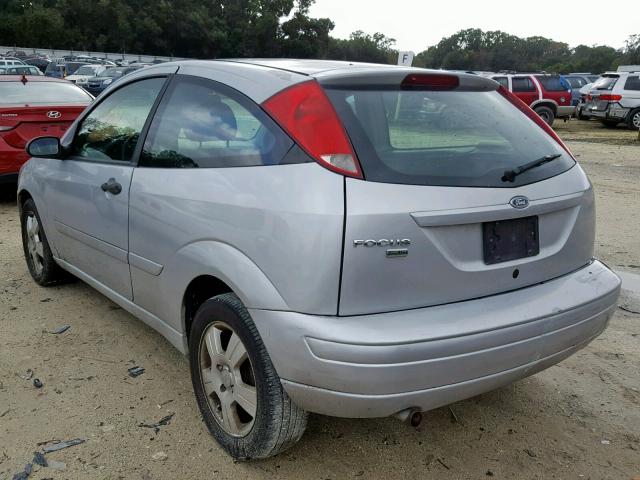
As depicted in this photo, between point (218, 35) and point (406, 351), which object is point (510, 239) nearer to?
point (406, 351)

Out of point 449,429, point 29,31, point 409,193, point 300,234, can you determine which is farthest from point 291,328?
point 29,31

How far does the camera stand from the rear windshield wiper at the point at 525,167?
2392 mm

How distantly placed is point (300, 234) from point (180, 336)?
3.67 ft

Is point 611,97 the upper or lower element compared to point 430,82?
lower

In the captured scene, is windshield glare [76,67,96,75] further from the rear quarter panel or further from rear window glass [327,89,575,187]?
rear window glass [327,89,575,187]

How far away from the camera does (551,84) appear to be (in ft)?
67.7

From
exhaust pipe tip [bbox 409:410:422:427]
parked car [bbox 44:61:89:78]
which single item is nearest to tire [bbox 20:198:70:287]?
exhaust pipe tip [bbox 409:410:422:427]

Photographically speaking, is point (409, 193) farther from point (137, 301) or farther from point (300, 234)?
point (137, 301)

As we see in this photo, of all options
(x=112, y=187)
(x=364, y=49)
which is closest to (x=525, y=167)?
(x=112, y=187)

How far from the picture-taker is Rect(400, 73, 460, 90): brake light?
2508 mm

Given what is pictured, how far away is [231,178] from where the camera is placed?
8.02ft

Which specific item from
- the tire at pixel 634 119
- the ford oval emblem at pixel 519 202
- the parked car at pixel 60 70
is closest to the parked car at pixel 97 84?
the parked car at pixel 60 70

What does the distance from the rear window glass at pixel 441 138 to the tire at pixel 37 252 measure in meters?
2.98

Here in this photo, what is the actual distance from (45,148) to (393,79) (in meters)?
2.49
